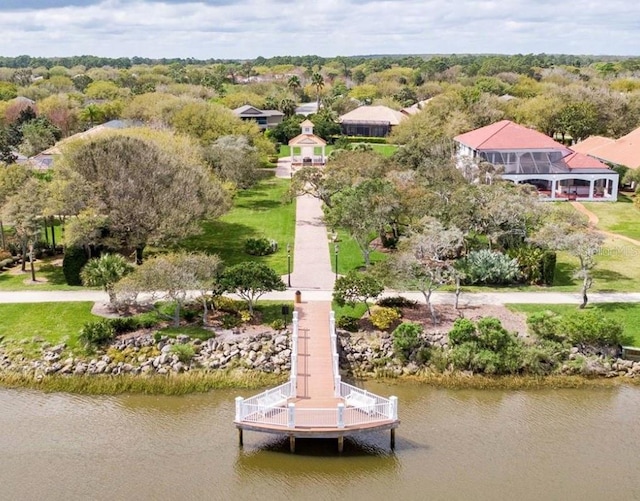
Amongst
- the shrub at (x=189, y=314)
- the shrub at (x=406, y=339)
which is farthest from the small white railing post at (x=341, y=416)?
the shrub at (x=189, y=314)

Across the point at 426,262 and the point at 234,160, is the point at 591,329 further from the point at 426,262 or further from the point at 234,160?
the point at 234,160

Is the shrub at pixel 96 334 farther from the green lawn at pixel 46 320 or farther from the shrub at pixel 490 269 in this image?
the shrub at pixel 490 269

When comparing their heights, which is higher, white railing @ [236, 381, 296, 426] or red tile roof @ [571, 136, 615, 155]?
red tile roof @ [571, 136, 615, 155]

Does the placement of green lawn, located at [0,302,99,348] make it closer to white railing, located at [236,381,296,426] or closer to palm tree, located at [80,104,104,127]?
white railing, located at [236,381,296,426]

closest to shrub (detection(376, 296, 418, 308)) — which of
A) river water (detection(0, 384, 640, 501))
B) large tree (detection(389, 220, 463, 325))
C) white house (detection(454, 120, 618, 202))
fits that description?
large tree (detection(389, 220, 463, 325))

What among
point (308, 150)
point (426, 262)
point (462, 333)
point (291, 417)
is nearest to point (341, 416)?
point (291, 417)

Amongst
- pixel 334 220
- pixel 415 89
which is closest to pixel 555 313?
pixel 334 220

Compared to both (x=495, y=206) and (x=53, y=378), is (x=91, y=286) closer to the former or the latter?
(x=53, y=378)
